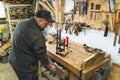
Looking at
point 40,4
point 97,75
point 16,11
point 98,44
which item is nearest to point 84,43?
point 98,44

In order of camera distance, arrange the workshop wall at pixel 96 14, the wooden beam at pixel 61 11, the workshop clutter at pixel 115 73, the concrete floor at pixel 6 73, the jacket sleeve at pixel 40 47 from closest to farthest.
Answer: the jacket sleeve at pixel 40 47
the workshop clutter at pixel 115 73
the workshop wall at pixel 96 14
the wooden beam at pixel 61 11
the concrete floor at pixel 6 73

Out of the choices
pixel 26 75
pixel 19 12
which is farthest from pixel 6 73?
pixel 19 12

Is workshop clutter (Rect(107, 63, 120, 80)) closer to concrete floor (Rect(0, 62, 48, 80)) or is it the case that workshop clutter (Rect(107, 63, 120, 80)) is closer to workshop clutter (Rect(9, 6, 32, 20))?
concrete floor (Rect(0, 62, 48, 80))

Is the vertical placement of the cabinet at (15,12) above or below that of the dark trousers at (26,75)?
above

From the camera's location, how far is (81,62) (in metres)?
1.70

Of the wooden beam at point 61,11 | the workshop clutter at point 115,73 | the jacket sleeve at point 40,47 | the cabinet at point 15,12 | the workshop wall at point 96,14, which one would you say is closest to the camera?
the jacket sleeve at point 40,47

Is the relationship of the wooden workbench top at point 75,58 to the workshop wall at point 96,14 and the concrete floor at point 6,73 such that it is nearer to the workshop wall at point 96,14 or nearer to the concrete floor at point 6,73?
the workshop wall at point 96,14

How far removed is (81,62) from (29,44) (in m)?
0.74

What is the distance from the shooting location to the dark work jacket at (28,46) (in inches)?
57.1

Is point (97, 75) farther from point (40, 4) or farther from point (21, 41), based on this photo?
point (40, 4)

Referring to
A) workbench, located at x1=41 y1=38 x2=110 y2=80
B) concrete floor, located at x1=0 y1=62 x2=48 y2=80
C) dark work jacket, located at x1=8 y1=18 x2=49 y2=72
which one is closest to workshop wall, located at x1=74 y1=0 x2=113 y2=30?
workbench, located at x1=41 y1=38 x2=110 y2=80

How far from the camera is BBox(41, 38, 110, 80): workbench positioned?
1.54 m

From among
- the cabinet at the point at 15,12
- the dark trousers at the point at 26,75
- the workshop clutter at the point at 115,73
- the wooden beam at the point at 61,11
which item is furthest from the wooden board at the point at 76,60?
the cabinet at the point at 15,12

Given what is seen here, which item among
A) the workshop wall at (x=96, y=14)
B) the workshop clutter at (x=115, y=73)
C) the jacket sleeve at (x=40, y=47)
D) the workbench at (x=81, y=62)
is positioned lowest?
the workshop clutter at (x=115, y=73)
